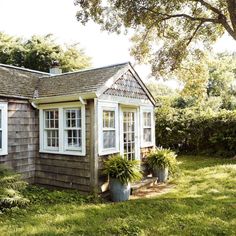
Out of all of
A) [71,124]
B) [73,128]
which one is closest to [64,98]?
[71,124]

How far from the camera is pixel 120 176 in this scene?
7.86 meters

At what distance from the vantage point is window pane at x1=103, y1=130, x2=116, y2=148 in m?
8.63

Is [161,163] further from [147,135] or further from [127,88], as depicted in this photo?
[127,88]

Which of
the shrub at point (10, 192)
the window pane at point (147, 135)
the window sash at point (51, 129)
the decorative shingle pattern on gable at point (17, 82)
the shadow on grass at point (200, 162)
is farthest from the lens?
the shadow on grass at point (200, 162)

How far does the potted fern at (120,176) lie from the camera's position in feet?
25.7

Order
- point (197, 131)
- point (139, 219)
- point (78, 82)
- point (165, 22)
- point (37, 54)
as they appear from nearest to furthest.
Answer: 1. point (139, 219)
2. point (78, 82)
3. point (165, 22)
4. point (197, 131)
5. point (37, 54)

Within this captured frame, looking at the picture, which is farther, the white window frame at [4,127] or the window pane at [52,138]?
the window pane at [52,138]

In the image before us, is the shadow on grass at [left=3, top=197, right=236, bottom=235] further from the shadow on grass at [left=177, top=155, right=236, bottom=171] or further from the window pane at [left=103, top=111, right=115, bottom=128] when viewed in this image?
the shadow on grass at [left=177, top=155, right=236, bottom=171]

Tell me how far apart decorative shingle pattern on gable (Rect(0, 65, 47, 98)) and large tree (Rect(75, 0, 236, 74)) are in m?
3.25

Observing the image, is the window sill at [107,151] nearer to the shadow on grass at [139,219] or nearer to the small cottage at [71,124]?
the small cottage at [71,124]

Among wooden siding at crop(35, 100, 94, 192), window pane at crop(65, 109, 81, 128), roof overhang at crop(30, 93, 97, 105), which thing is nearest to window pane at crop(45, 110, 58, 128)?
roof overhang at crop(30, 93, 97, 105)

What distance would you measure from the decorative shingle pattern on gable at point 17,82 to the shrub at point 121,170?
12.4 ft

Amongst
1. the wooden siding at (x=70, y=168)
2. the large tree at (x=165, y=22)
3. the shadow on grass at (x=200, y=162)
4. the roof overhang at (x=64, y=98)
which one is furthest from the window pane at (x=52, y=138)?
the shadow on grass at (x=200, y=162)

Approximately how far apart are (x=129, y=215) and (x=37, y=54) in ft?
79.5
